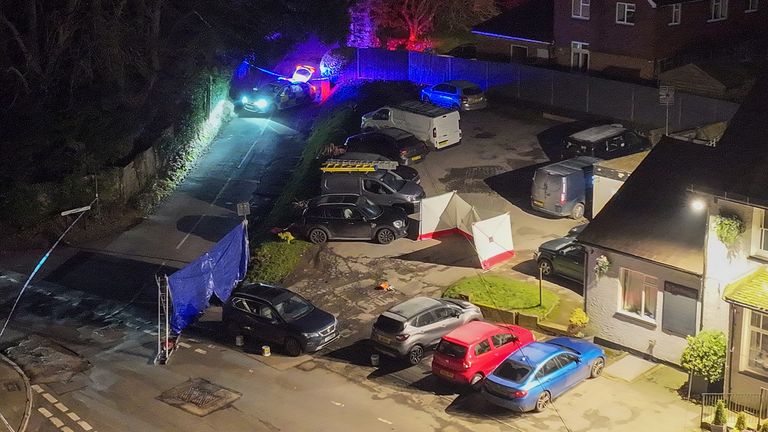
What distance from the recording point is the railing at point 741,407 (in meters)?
26.4

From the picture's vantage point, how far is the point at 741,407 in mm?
27062

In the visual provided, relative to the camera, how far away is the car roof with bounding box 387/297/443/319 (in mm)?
31031

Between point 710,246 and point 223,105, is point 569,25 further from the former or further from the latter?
point 710,246

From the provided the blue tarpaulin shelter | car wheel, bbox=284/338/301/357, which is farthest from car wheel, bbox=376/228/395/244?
car wheel, bbox=284/338/301/357

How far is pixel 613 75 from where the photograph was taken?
54.3m

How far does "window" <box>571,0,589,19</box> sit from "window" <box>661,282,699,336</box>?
28001 millimetres

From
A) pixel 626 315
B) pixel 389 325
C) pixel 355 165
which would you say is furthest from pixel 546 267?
pixel 355 165

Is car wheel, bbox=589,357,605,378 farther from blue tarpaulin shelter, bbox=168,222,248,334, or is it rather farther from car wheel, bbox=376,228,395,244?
blue tarpaulin shelter, bbox=168,222,248,334

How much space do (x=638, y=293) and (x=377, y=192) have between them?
1381 cm

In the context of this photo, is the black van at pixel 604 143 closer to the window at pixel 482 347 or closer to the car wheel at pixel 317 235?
the car wheel at pixel 317 235

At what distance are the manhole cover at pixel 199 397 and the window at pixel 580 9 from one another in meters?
32.6

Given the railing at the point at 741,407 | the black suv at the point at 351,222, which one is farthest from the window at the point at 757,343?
the black suv at the point at 351,222

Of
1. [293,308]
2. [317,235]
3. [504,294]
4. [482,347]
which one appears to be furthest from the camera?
[317,235]

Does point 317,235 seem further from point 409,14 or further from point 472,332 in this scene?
point 409,14
